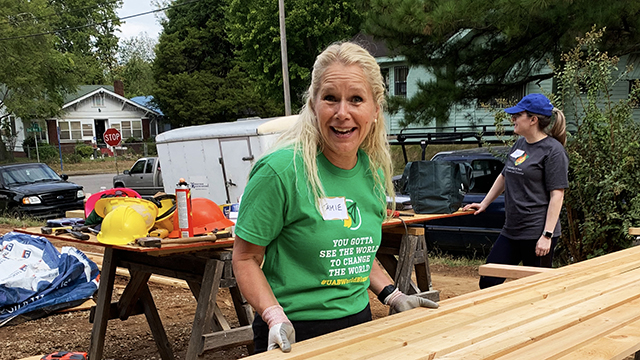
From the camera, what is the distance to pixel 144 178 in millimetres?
19719

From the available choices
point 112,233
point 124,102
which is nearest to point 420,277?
point 112,233

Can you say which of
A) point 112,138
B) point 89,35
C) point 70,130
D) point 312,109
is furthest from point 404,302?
point 89,35

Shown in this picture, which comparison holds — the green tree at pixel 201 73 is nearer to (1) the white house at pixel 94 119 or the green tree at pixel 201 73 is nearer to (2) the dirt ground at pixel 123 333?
(1) the white house at pixel 94 119

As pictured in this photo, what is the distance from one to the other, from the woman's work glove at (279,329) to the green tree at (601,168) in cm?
571

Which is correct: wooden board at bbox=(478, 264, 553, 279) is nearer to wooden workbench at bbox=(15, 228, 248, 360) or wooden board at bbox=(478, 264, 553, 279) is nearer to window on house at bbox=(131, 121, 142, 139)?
wooden workbench at bbox=(15, 228, 248, 360)

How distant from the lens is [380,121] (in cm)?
225

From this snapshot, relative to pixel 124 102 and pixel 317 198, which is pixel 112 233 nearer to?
pixel 317 198

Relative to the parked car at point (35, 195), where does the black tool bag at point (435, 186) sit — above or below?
above

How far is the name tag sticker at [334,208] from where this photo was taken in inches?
76.5

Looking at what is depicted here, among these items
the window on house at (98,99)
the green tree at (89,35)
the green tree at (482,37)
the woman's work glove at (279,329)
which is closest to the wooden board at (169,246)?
the woman's work glove at (279,329)

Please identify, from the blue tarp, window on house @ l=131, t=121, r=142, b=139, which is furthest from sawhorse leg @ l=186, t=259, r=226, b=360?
window on house @ l=131, t=121, r=142, b=139

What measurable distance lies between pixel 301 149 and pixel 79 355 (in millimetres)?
1838

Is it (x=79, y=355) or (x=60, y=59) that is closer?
(x=79, y=355)

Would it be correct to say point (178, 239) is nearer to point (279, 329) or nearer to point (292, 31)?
point (279, 329)
